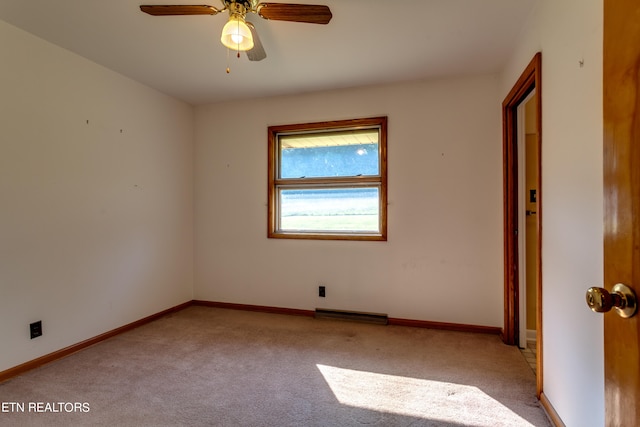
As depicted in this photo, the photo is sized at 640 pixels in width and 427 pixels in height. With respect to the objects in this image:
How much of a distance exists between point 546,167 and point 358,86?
1979 mm

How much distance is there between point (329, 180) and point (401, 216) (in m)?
0.84

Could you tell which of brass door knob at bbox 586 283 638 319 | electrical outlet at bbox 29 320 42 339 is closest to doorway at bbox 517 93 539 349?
brass door knob at bbox 586 283 638 319

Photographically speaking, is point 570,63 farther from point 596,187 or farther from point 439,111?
point 439,111

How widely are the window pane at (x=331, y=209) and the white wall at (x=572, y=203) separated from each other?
66.3 inches

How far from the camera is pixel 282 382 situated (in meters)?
2.07

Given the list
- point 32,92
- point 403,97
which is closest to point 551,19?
point 403,97

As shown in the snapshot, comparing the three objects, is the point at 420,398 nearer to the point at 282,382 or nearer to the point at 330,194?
the point at 282,382

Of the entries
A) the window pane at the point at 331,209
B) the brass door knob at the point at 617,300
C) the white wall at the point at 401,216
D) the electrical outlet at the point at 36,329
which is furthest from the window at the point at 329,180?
the brass door knob at the point at 617,300

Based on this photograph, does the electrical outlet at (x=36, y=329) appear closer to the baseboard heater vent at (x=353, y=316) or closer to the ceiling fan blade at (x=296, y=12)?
the baseboard heater vent at (x=353, y=316)

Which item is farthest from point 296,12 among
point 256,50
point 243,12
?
point 256,50

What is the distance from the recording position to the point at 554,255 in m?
1.67

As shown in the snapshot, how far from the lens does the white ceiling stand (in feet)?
6.49

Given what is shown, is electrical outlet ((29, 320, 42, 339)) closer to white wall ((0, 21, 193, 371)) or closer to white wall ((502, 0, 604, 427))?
white wall ((0, 21, 193, 371))

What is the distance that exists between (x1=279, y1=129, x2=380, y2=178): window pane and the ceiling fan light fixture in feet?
5.73
